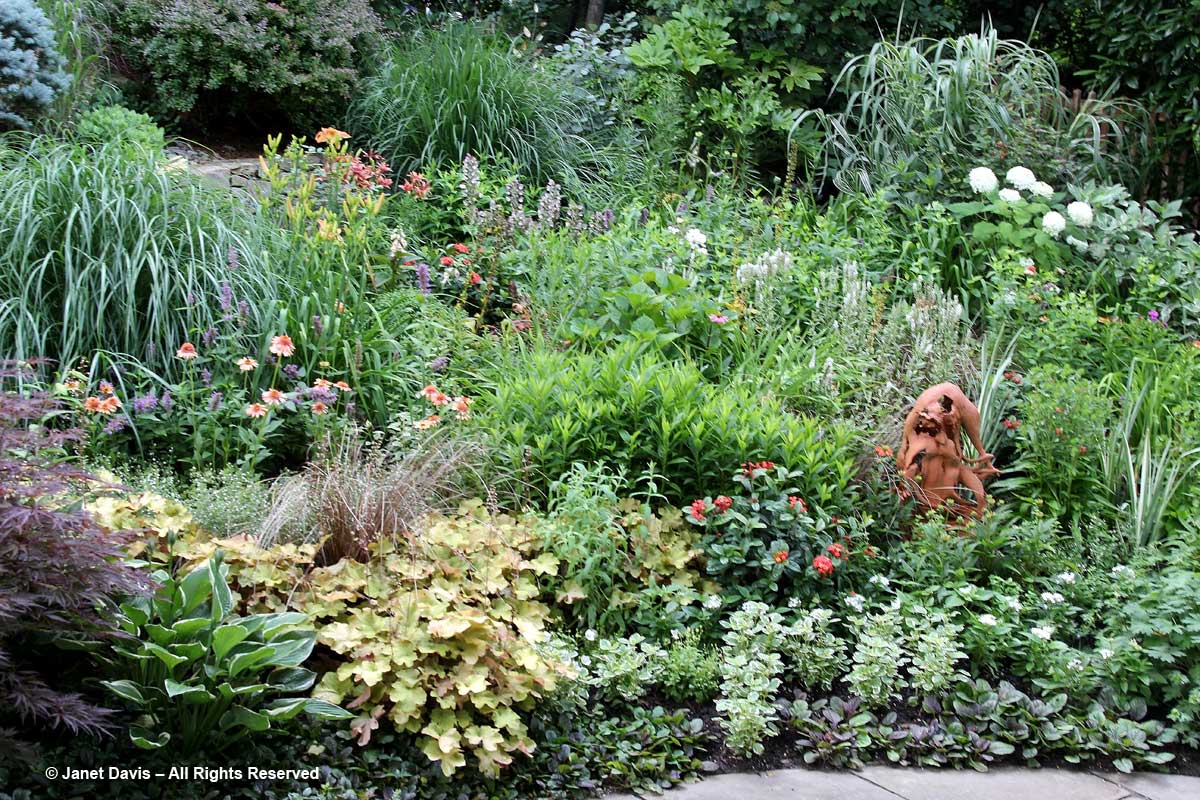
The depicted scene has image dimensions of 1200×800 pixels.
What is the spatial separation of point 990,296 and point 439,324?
3.05m

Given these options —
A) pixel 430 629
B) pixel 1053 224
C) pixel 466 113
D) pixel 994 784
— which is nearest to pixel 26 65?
pixel 466 113

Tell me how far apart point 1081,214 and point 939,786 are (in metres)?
4.14

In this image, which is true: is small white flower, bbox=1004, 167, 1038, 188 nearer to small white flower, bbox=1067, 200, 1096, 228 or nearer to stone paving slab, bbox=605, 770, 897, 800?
small white flower, bbox=1067, 200, 1096, 228

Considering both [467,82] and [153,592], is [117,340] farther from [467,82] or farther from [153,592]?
[467,82]

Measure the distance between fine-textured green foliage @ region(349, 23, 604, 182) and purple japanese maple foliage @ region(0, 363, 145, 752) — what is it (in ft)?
15.5

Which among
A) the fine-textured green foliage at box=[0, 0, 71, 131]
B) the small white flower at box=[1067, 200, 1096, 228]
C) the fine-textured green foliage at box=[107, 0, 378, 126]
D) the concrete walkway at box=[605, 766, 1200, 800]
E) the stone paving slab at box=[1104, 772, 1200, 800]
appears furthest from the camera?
the fine-textured green foliage at box=[107, 0, 378, 126]

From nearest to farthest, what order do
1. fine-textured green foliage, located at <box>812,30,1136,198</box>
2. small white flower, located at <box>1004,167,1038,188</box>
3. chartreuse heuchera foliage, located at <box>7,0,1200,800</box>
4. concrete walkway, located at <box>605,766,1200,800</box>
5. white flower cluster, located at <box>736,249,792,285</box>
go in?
chartreuse heuchera foliage, located at <box>7,0,1200,800</box> → concrete walkway, located at <box>605,766,1200,800</box> → white flower cluster, located at <box>736,249,792,285</box> → small white flower, located at <box>1004,167,1038,188</box> → fine-textured green foliage, located at <box>812,30,1136,198</box>

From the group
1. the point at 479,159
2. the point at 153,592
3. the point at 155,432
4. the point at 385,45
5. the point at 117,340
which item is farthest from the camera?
the point at 385,45

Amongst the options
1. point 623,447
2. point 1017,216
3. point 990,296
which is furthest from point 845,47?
point 623,447

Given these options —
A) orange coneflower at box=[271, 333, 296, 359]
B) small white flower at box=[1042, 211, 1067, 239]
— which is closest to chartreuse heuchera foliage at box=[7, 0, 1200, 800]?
small white flower at box=[1042, 211, 1067, 239]

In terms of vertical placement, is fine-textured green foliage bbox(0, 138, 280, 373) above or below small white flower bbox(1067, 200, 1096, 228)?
below

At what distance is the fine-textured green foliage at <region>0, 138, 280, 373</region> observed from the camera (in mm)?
4773

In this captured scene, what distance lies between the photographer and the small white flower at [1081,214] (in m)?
6.36

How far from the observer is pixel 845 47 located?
9008 millimetres
